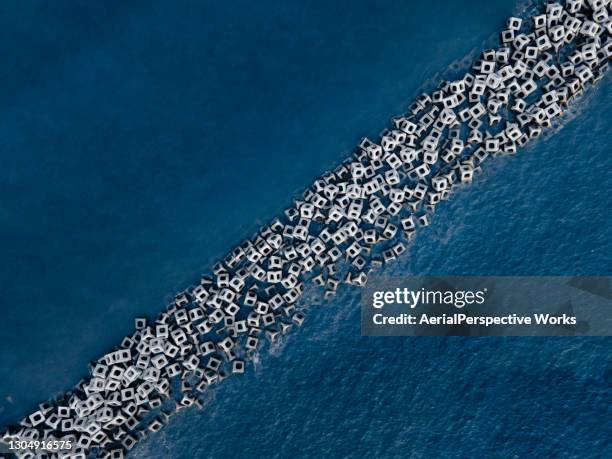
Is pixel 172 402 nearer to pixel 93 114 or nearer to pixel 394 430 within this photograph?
pixel 394 430

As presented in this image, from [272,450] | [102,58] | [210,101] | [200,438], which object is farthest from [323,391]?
[102,58]

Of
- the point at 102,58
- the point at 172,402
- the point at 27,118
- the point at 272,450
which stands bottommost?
the point at 272,450

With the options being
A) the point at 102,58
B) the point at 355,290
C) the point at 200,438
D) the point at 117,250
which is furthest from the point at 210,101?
the point at 200,438

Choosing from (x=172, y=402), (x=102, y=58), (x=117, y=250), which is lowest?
(x=172, y=402)

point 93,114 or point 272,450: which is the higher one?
point 93,114

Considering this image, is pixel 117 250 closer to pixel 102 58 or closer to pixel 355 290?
pixel 102 58

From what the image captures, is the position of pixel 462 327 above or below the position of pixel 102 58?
below
